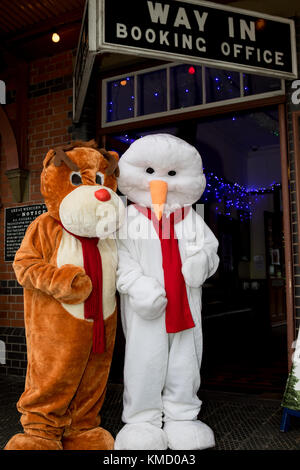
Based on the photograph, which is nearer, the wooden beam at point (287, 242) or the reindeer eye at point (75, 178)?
the reindeer eye at point (75, 178)

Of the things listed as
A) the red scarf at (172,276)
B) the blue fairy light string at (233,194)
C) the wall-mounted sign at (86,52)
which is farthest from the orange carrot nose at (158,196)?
the blue fairy light string at (233,194)

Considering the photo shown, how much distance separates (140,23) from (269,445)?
2516 mm

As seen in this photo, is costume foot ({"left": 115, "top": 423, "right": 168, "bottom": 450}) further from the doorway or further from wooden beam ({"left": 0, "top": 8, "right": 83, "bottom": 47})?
wooden beam ({"left": 0, "top": 8, "right": 83, "bottom": 47})

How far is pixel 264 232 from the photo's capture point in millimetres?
10414

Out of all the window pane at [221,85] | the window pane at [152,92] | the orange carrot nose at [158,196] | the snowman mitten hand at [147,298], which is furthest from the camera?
the window pane at [152,92]

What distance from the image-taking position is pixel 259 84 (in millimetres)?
3715

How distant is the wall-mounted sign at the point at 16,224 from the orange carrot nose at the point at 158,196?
2.21 meters

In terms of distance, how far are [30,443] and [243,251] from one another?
28.1 feet

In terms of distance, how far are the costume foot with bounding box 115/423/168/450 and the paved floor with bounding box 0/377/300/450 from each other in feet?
1.48

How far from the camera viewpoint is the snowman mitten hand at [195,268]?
96.4 inches

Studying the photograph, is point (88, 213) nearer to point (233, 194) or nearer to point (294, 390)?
point (294, 390)

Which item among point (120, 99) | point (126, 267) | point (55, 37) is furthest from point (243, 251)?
point (126, 267)

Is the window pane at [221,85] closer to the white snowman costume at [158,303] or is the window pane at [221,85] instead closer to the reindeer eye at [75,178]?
the white snowman costume at [158,303]
